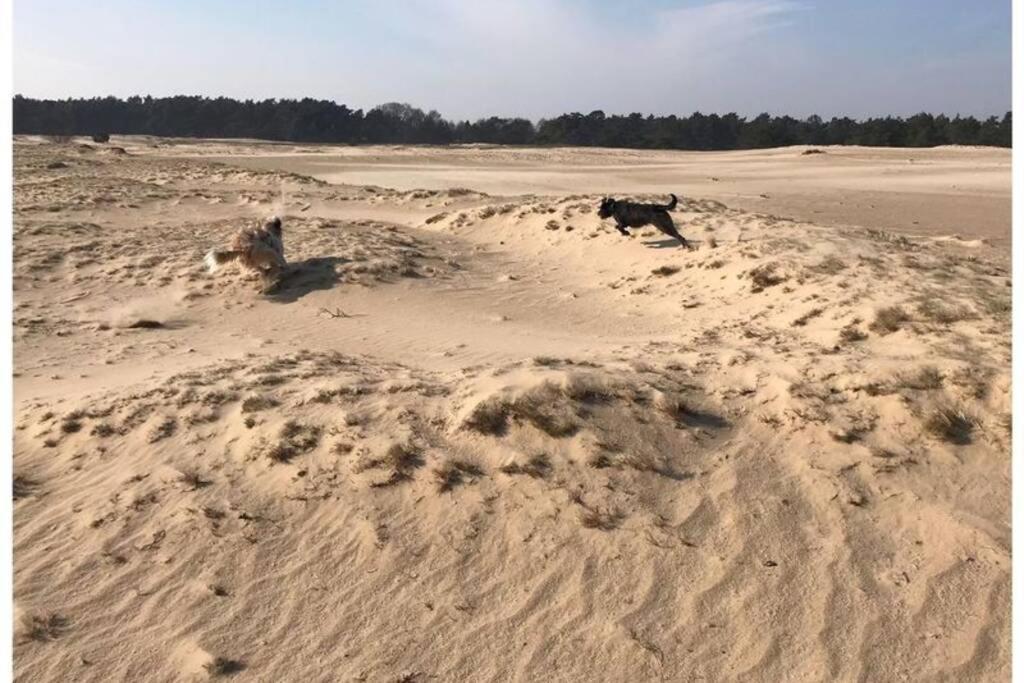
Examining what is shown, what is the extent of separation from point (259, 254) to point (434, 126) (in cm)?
6566

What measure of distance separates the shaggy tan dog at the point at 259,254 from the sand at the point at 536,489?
1227 mm

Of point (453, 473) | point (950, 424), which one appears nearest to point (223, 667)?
point (453, 473)

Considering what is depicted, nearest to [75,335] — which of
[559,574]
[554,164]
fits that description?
[559,574]

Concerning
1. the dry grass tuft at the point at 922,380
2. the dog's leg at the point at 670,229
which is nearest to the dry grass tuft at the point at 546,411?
the dry grass tuft at the point at 922,380

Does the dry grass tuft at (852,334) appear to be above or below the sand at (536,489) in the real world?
above

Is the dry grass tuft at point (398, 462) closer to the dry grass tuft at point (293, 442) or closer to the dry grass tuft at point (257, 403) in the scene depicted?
the dry grass tuft at point (293, 442)

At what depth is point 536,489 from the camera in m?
4.61

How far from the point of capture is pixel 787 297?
8.16 meters

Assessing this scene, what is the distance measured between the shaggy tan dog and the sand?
1227 millimetres

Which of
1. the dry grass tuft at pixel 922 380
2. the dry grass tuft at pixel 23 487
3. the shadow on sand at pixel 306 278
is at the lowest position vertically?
the dry grass tuft at pixel 23 487

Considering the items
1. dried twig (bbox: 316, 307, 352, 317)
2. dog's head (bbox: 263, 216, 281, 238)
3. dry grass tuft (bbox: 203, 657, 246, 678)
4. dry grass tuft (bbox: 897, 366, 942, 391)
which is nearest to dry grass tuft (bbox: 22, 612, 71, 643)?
dry grass tuft (bbox: 203, 657, 246, 678)

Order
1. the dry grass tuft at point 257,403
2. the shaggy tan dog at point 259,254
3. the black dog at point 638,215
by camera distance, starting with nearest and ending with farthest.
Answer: the dry grass tuft at point 257,403, the shaggy tan dog at point 259,254, the black dog at point 638,215

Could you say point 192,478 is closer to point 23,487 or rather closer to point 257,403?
point 257,403

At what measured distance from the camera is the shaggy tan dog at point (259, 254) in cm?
1012
